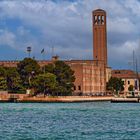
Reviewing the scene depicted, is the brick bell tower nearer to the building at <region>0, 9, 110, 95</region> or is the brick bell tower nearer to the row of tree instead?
the building at <region>0, 9, 110, 95</region>

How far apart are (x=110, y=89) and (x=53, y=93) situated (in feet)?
148

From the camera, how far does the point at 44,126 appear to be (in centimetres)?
5291

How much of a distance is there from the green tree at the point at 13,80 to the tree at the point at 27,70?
5.73ft

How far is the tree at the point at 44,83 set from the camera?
439 ft

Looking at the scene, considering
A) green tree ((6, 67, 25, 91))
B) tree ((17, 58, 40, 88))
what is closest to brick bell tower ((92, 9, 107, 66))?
tree ((17, 58, 40, 88))

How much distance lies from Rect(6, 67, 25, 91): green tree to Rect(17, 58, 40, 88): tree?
175 cm

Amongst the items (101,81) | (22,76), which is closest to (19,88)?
(22,76)

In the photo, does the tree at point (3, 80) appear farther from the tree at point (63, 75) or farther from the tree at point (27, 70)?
the tree at point (63, 75)

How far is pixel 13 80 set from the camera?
5527 inches

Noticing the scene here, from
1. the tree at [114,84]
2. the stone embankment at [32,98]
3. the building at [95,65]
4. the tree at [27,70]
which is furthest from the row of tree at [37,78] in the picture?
the tree at [114,84]

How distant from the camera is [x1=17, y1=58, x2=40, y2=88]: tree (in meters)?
142

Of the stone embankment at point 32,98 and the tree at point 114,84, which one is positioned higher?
the tree at point 114,84

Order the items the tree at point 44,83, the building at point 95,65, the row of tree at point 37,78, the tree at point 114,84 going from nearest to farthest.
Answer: the tree at point 44,83 < the row of tree at point 37,78 < the building at point 95,65 < the tree at point 114,84

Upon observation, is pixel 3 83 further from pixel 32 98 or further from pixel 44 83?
pixel 44 83
